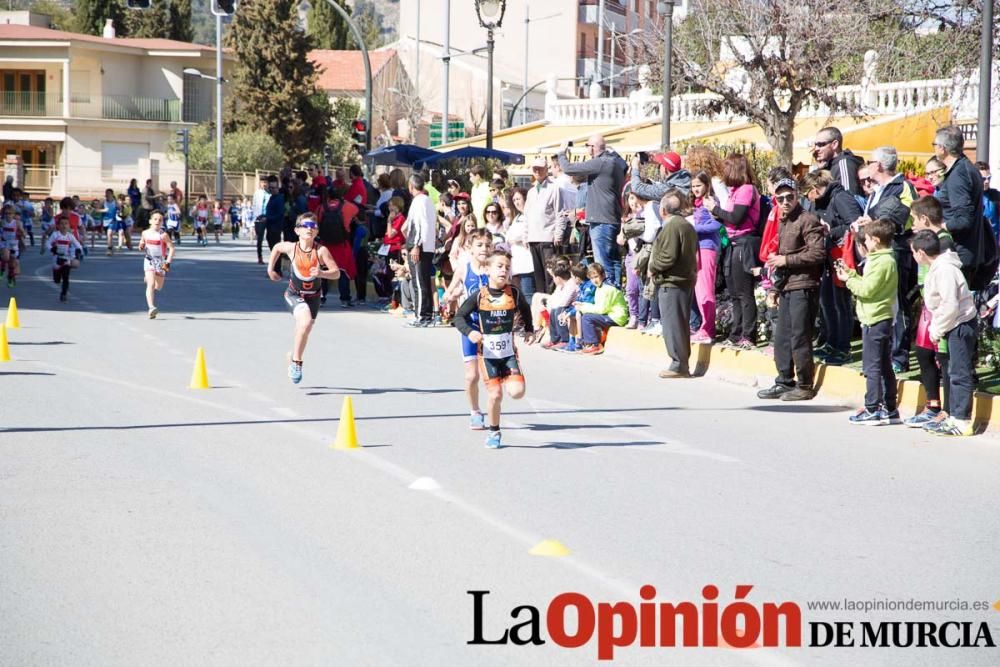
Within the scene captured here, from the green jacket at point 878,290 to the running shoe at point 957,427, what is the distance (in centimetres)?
107

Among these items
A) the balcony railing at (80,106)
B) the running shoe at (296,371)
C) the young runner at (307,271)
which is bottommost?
the running shoe at (296,371)

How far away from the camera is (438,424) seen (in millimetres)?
12227

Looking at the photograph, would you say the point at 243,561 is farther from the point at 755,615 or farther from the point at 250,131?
the point at 250,131

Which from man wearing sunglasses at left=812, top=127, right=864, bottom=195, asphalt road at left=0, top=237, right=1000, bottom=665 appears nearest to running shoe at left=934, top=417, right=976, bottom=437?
asphalt road at left=0, top=237, right=1000, bottom=665

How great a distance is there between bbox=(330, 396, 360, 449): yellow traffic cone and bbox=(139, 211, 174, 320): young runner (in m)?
11.0

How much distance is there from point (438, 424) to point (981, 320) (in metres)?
5.54

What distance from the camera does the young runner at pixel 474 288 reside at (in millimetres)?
11547

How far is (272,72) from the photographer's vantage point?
74.4m

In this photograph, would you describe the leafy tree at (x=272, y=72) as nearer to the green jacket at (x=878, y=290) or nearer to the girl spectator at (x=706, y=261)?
the girl spectator at (x=706, y=261)

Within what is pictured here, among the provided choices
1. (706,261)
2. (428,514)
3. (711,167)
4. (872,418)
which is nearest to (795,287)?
(872,418)

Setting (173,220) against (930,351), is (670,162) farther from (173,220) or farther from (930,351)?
(173,220)

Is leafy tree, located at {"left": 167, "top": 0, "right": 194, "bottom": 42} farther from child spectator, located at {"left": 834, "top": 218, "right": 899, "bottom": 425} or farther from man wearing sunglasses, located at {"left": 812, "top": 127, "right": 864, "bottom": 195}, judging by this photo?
child spectator, located at {"left": 834, "top": 218, "right": 899, "bottom": 425}

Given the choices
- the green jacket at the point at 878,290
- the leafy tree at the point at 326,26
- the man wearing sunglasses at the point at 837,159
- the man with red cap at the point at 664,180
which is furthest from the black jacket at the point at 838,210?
the leafy tree at the point at 326,26

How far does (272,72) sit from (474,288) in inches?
2529
